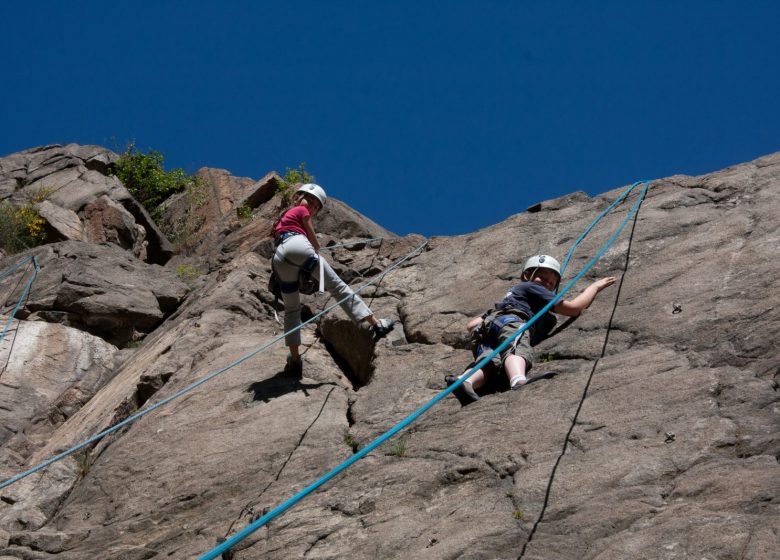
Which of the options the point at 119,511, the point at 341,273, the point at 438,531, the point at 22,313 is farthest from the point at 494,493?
the point at 22,313

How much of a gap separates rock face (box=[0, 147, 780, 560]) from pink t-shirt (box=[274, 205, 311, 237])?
1.41 meters

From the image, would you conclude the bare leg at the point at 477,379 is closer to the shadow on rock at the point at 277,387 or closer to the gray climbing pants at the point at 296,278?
the shadow on rock at the point at 277,387

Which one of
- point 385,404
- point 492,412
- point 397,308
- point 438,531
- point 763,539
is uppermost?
point 397,308

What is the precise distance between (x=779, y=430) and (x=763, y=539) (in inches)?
47.9

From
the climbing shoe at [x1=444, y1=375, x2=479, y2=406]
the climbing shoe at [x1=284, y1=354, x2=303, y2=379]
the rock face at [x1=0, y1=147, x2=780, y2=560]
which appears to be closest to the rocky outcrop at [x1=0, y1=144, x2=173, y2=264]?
the rock face at [x1=0, y1=147, x2=780, y2=560]

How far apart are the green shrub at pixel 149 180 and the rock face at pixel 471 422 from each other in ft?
28.4

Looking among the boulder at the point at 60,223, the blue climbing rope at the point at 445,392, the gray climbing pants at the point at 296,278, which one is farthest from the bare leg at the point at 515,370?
the boulder at the point at 60,223

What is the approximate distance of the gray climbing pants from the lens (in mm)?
10234

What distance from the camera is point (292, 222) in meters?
10.5

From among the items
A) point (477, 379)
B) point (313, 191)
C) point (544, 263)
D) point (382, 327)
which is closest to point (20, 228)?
point (313, 191)

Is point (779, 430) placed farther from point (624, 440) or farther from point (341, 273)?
point (341, 273)

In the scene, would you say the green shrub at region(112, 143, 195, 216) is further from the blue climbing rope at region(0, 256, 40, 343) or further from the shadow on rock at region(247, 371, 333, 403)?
the shadow on rock at region(247, 371, 333, 403)

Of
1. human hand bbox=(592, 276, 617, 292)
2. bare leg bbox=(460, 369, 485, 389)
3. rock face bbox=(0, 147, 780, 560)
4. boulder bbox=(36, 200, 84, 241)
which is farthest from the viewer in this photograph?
boulder bbox=(36, 200, 84, 241)

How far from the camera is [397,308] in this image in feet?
38.3
